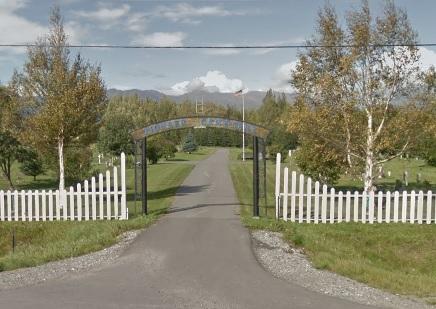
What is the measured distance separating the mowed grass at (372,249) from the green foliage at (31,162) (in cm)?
1379

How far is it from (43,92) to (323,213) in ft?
37.2

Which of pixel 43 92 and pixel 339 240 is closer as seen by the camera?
pixel 339 240

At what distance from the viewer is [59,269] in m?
9.22

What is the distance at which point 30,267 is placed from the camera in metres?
9.55

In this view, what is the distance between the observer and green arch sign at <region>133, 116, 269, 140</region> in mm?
A: 14352

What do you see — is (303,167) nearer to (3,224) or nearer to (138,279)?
(3,224)

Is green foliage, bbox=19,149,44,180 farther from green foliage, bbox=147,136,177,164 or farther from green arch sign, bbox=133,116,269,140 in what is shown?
green foliage, bbox=147,136,177,164

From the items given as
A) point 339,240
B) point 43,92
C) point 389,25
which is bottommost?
point 339,240

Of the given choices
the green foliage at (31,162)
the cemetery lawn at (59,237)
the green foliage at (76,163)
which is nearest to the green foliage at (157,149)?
the green foliage at (31,162)

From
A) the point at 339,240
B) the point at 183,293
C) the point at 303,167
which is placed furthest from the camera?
the point at 303,167

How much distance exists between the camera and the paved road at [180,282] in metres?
7.23

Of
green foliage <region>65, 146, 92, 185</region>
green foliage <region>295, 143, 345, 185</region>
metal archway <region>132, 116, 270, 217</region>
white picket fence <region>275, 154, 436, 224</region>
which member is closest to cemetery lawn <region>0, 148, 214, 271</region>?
metal archway <region>132, 116, 270, 217</region>

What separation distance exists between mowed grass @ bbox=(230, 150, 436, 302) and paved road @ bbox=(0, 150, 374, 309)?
4.61 ft

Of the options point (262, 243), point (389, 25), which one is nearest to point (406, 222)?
point (262, 243)
